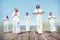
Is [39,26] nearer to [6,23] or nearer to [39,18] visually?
[39,18]

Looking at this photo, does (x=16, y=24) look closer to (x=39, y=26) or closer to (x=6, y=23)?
(x=6, y=23)

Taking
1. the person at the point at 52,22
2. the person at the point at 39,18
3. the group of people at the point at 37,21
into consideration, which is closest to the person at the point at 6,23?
the group of people at the point at 37,21

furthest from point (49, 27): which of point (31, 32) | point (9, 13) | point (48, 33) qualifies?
point (9, 13)

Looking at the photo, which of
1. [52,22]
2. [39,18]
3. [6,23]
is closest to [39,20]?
[39,18]

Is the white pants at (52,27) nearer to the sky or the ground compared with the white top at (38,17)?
nearer to the ground

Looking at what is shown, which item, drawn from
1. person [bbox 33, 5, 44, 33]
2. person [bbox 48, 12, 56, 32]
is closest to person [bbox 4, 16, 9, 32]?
person [bbox 33, 5, 44, 33]

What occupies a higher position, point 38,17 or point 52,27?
point 38,17

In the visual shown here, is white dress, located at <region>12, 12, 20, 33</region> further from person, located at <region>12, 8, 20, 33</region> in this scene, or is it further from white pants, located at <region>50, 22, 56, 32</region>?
white pants, located at <region>50, 22, 56, 32</region>

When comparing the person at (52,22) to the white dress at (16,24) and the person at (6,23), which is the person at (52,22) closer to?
the white dress at (16,24)

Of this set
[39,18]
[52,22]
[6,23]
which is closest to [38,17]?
[39,18]

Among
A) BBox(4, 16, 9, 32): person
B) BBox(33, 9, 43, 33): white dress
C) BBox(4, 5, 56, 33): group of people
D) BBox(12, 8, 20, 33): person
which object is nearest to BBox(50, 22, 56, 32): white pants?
BBox(4, 5, 56, 33): group of people

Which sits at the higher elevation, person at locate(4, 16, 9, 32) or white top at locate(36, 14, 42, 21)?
white top at locate(36, 14, 42, 21)

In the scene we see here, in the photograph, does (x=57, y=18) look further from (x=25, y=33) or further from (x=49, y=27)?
(x=25, y=33)

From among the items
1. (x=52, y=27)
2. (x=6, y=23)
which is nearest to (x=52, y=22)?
(x=52, y=27)
